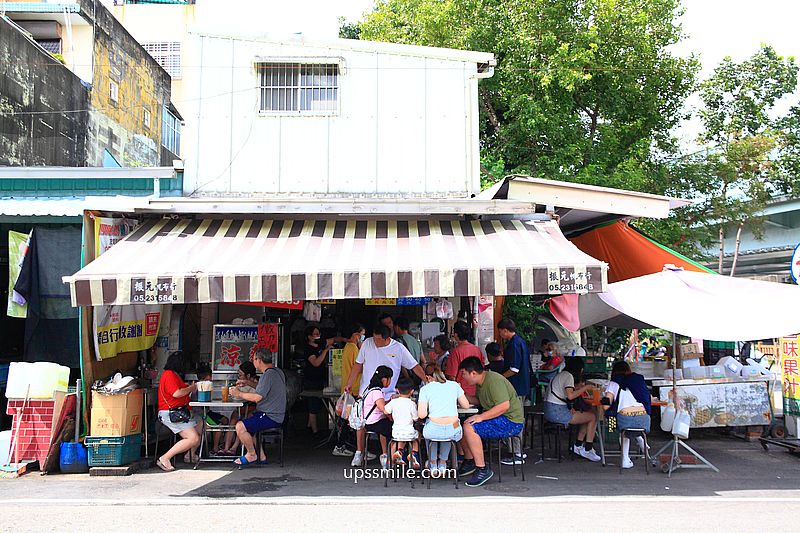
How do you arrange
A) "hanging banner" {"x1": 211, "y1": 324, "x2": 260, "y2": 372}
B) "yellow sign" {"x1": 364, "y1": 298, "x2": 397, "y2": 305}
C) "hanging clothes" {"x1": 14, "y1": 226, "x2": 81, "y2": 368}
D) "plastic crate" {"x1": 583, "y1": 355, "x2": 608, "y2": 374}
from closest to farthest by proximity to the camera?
"hanging clothes" {"x1": 14, "y1": 226, "x2": 81, "y2": 368} < "hanging banner" {"x1": 211, "y1": 324, "x2": 260, "y2": 372} < "yellow sign" {"x1": 364, "y1": 298, "x2": 397, "y2": 305} < "plastic crate" {"x1": 583, "y1": 355, "x2": 608, "y2": 374}

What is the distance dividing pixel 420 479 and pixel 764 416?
6247 mm

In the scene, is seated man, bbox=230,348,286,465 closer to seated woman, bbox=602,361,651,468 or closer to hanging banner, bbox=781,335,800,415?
seated woman, bbox=602,361,651,468

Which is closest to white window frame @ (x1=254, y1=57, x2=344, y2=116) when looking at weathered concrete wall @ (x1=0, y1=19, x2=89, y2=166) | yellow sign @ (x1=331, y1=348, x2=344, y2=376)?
yellow sign @ (x1=331, y1=348, x2=344, y2=376)

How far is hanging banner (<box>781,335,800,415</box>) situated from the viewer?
10734 millimetres

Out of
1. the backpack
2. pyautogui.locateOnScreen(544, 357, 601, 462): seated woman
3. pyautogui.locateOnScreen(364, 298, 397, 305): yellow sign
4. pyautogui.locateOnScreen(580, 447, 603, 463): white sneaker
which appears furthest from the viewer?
pyautogui.locateOnScreen(364, 298, 397, 305): yellow sign

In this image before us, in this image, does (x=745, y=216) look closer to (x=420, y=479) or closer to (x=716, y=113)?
(x=716, y=113)

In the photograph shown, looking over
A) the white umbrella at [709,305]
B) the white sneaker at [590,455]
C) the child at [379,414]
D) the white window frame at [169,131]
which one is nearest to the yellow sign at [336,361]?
the child at [379,414]

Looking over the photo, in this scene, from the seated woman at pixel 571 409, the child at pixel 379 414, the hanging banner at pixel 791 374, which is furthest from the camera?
the hanging banner at pixel 791 374

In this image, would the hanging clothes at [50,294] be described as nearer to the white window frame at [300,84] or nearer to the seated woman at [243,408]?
the seated woman at [243,408]

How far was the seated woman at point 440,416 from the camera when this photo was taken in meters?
7.79

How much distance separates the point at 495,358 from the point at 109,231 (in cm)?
541

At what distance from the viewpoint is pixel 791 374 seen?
10.9m

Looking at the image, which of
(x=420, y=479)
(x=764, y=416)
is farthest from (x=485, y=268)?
(x=764, y=416)

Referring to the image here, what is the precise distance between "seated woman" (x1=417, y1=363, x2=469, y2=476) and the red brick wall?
4.67 m
